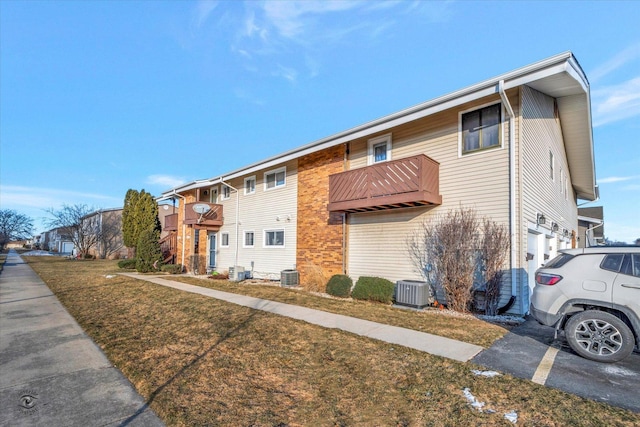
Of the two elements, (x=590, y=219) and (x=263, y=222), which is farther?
(x=590, y=219)

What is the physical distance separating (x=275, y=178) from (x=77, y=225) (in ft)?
106

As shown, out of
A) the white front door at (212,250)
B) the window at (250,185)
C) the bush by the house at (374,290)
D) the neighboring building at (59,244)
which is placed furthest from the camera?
the neighboring building at (59,244)

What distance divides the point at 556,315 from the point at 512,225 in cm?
360

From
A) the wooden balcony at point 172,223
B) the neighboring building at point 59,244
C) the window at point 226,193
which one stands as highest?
the window at point 226,193

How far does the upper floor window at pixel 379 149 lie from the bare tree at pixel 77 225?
3651 cm

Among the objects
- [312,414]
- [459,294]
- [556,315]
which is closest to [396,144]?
[459,294]

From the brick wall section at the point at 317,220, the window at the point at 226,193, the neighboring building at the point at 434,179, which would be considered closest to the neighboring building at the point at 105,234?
the window at the point at 226,193

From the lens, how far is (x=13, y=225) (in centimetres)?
5078

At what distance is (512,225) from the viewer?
8.10 meters

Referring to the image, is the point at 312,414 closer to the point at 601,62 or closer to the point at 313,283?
the point at 313,283

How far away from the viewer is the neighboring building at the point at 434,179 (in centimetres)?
833

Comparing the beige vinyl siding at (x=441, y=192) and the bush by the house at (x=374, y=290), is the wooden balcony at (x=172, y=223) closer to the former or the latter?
the beige vinyl siding at (x=441, y=192)

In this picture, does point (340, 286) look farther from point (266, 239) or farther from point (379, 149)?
point (266, 239)

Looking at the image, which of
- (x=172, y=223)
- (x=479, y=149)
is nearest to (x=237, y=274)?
(x=172, y=223)
